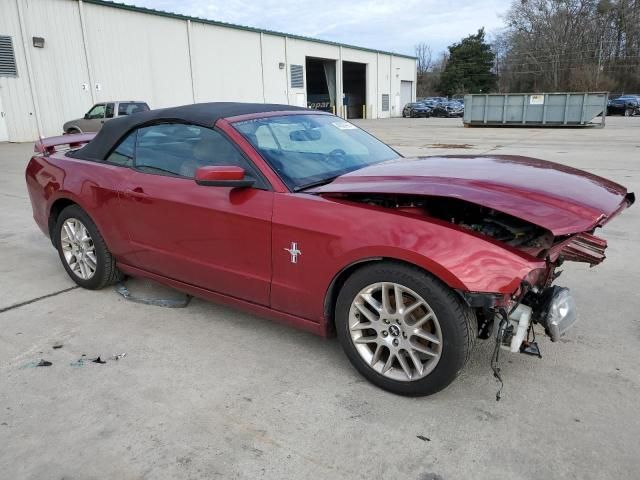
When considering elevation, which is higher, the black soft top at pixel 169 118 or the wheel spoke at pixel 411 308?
the black soft top at pixel 169 118

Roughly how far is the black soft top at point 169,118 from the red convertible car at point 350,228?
2 centimetres

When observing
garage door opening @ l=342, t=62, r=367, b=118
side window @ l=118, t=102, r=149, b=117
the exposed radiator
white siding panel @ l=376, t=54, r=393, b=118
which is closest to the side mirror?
the exposed radiator

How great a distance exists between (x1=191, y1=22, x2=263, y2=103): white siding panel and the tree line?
39.9 meters

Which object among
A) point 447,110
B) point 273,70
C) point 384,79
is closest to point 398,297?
point 273,70

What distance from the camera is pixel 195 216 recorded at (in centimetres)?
324

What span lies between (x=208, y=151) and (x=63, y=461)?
6.37 ft

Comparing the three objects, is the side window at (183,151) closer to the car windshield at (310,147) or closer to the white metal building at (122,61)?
the car windshield at (310,147)

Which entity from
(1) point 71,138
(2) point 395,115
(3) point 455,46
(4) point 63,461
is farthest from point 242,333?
(3) point 455,46

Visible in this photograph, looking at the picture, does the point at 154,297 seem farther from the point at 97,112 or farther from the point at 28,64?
the point at 28,64

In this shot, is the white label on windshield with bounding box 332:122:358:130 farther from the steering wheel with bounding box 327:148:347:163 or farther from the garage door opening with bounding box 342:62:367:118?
the garage door opening with bounding box 342:62:367:118

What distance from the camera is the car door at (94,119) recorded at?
745 inches

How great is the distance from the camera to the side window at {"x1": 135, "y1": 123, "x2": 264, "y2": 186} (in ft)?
10.4

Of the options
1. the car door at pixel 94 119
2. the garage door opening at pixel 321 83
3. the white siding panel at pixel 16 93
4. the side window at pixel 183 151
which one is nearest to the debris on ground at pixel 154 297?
the side window at pixel 183 151

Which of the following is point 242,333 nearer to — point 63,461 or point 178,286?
point 178,286
